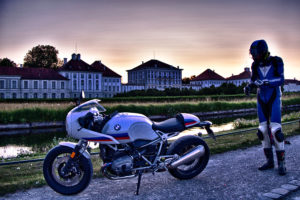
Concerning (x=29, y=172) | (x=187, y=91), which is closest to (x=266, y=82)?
(x=29, y=172)

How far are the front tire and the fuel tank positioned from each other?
56 cm

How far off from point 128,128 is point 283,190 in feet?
7.31

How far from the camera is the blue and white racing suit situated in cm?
508

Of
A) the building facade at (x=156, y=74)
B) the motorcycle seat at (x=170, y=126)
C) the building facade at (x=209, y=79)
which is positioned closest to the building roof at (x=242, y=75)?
the building facade at (x=209, y=79)

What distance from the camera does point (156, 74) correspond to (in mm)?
109750

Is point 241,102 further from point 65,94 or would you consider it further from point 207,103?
point 65,94

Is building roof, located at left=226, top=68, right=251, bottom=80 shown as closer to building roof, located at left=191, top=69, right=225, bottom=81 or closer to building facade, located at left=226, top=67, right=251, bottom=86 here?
building facade, located at left=226, top=67, right=251, bottom=86

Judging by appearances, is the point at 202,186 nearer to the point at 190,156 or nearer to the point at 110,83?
the point at 190,156

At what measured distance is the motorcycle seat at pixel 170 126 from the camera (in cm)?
423

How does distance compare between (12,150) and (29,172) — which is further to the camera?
(12,150)

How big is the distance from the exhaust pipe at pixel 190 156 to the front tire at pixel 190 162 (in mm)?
90

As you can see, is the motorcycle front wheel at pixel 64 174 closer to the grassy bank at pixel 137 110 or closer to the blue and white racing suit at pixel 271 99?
the blue and white racing suit at pixel 271 99

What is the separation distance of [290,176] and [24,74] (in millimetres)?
71780

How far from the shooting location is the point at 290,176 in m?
4.74
